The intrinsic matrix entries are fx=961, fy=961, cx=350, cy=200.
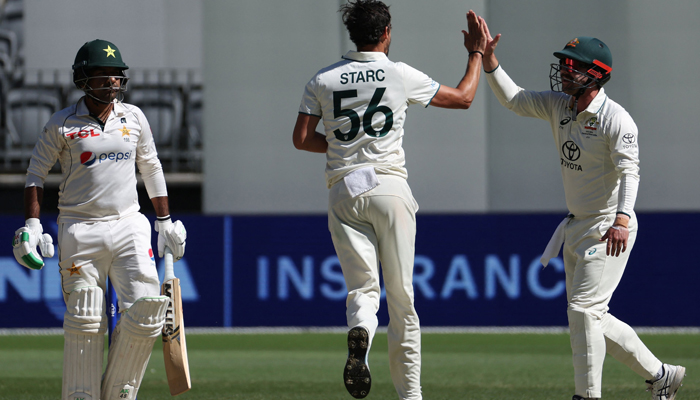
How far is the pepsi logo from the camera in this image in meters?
4.89

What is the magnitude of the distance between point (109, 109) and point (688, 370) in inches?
197

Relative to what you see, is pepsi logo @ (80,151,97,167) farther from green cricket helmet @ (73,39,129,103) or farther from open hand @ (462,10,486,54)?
open hand @ (462,10,486,54)

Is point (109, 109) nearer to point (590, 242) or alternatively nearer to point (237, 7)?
point (590, 242)

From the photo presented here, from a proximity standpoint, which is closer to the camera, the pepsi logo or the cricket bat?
the pepsi logo

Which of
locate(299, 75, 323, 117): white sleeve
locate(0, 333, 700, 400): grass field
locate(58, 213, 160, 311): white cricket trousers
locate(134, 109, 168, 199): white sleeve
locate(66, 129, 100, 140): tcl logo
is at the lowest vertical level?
locate(0, 333, 700, 400): grass field

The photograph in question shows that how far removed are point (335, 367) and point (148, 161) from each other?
11.3 ft

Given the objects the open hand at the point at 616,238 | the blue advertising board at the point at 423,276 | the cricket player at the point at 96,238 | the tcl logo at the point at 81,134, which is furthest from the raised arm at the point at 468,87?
the blue advertising board at the point at 423,276

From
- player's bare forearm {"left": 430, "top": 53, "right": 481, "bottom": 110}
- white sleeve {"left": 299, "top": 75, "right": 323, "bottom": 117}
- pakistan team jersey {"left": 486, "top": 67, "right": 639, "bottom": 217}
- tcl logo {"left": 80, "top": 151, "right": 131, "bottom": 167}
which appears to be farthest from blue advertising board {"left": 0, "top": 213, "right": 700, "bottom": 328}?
white sleeve {"left": 299, "top": 75, "right": 323, "bottom": 117}

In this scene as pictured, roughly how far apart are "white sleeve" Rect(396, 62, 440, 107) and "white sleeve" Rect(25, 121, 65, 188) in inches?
70.2

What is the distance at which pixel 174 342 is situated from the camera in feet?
16.7

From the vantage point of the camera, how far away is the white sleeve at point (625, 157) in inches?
190

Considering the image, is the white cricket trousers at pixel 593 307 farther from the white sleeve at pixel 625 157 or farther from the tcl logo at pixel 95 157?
the tcl logo at pixel 95 157

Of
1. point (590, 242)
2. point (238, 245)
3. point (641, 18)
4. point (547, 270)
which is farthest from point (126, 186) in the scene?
point (641, 18)

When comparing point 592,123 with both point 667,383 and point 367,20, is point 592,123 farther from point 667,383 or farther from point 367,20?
point 667,383
